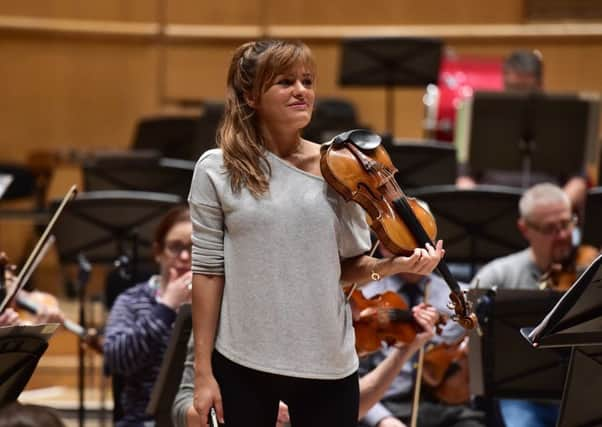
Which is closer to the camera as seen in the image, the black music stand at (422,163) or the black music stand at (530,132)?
the black music stand at (422,163)

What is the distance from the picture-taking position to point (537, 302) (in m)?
3.42

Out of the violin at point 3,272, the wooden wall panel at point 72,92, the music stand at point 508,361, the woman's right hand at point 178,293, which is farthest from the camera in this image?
the wooden wall panel at point 72,92

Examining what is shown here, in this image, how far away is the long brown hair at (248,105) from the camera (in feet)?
8.30

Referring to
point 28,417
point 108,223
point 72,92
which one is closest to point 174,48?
point 72,92

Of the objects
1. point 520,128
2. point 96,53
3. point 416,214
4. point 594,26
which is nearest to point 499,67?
point 594,26

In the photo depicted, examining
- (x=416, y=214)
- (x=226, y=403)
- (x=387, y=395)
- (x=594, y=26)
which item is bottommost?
(x=387, y=395)

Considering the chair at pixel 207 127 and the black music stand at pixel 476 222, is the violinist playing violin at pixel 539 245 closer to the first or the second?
the black music stand at pixel 476 222

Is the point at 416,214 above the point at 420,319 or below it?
above

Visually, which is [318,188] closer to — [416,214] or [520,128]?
[416,214]

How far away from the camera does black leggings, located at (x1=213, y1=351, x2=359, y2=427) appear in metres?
2.53

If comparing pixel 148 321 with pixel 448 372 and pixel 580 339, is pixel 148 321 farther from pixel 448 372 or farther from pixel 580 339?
pixel 580 339

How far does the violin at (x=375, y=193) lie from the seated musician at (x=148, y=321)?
4.13 ft

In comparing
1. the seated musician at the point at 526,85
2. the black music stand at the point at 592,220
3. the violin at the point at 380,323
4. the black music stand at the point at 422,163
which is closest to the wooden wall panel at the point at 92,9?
the seated musician at the point at 526,85

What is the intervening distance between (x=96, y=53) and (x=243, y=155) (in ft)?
20.9
